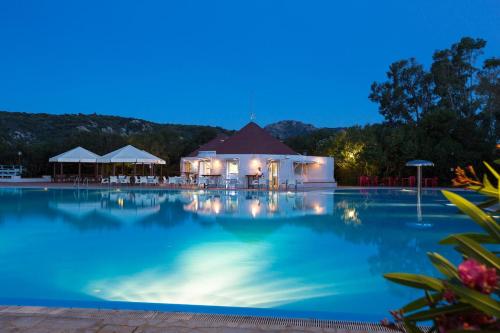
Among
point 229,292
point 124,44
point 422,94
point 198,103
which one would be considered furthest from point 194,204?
point 198,103

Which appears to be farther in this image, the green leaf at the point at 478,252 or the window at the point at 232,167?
the window at the point at 232,167

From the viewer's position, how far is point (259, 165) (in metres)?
24.2

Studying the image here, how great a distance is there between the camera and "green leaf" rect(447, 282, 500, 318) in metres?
0.96

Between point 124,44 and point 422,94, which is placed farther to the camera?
point 124,44

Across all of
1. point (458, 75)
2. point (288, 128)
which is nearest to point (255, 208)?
point (458, 75)

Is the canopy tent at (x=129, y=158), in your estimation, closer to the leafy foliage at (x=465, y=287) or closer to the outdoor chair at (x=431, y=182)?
the outdoor chair at (x=431, y=182)

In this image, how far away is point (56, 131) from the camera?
50094mm

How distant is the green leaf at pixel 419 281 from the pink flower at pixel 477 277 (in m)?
0.11

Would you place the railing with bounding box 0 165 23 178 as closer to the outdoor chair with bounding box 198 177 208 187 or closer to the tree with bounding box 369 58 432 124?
the outdoor chair with bounding box 198 177 208 187

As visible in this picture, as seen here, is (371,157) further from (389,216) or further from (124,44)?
(124,44)

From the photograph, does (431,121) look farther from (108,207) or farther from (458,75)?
(108,207)

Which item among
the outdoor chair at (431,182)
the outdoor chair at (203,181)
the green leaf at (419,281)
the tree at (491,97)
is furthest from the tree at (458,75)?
the green leaf at (419,281)

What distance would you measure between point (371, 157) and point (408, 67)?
46.5ft

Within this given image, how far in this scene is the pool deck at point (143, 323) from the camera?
318 cm
